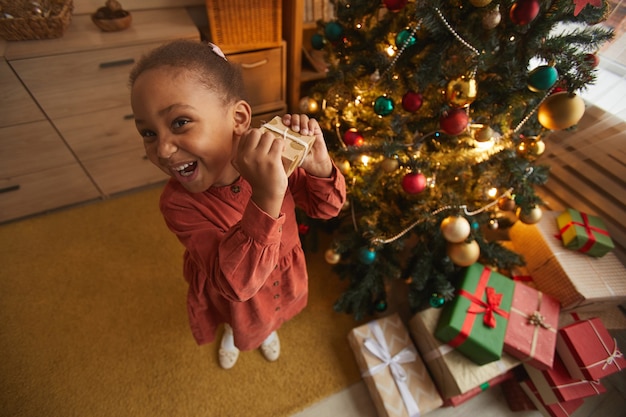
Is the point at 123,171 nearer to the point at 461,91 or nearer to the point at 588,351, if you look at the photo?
the point at 461,91

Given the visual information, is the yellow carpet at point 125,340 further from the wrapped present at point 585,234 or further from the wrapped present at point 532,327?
the wrapped present at point 585,234

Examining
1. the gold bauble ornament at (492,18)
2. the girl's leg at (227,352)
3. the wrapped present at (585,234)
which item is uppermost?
the gold bauble ornament at (492,18)

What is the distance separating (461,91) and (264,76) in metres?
0.99

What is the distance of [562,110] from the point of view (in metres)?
0.73

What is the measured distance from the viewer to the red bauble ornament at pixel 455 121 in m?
0.84

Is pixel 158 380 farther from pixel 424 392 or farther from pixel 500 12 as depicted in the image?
pixel 500 12

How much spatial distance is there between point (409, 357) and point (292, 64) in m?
1.38

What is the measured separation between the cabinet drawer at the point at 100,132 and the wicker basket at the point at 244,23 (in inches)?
21.6

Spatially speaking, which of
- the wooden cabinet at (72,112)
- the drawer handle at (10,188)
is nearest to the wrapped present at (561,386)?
the wooden cabinet at (72,112)

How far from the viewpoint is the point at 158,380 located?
117cm

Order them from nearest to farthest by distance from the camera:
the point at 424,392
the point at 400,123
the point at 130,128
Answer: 1. the point at 400,123
2. the point at 424,392
3. the point at 130,128

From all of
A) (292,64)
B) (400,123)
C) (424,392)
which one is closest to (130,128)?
(292,64)

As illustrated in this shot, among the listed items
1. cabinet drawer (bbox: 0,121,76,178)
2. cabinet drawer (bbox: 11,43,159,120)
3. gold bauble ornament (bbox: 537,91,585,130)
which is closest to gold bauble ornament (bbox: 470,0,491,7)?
gold bauble ornament (bbox: 537,91,585,130)

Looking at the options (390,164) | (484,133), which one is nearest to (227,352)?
(390,164)
